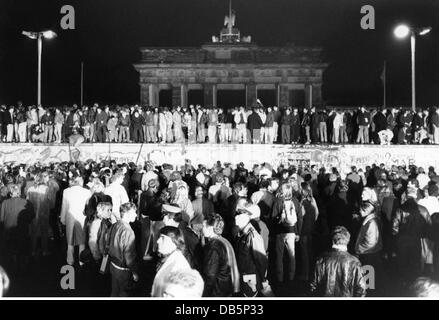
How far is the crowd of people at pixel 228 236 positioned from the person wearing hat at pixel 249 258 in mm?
16

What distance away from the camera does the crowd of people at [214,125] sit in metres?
26.2

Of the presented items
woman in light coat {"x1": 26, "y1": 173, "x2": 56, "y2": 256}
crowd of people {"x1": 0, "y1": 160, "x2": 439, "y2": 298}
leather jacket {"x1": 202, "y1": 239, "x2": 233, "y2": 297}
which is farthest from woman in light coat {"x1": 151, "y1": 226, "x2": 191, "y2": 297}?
woman in light coat {"x1": 26, "y1": 173, "x2": 56, "y2": 256}

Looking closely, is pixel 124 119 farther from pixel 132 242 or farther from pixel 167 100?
pixel 167 100

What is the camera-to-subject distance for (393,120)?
26031mm

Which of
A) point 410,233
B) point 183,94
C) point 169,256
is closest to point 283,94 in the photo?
point 183,94

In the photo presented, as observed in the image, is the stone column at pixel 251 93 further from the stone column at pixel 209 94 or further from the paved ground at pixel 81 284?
the paved ground at pixel 81 284

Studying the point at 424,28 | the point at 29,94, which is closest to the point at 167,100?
the point at 29,94

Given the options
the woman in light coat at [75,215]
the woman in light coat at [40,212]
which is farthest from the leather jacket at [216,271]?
the woman in light coat at [40,212]

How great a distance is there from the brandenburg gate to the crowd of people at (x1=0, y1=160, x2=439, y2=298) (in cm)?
3145

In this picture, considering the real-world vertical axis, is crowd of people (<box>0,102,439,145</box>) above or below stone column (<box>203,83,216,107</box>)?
below

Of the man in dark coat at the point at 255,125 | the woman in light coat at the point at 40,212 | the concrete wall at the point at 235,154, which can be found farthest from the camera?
the man in dark coat at the point at 255,125

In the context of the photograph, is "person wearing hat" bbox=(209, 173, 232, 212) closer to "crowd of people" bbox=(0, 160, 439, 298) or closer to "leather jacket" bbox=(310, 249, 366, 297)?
"crowd of people" bbox=(0, 160, 439, 298)

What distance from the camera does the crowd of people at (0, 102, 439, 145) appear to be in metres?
26.2

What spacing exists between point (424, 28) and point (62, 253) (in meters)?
17.0
